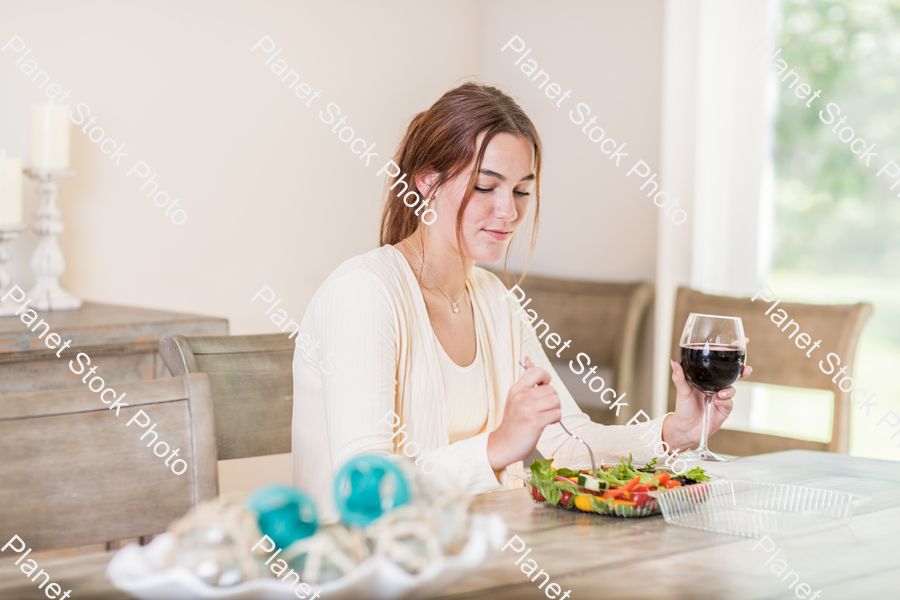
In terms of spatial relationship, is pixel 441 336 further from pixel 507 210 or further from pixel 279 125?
pixel 279 125

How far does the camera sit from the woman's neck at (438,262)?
1.61 m

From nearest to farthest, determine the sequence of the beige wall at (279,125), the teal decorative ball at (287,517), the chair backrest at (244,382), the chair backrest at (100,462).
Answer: the teal decorative ball at (287,517) < the chair backrest at (100,462) < the chair backrest at (244,382) < the beige wall at (279,125)

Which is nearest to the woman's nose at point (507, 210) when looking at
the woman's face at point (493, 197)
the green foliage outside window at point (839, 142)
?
the woman's face at point (493, 197)

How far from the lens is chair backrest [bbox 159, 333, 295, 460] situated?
1.37 m

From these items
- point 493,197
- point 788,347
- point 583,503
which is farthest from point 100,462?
point 788,347

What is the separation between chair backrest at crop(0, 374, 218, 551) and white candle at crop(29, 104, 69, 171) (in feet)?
4.20

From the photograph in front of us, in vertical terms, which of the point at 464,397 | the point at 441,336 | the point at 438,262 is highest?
the point at 438,262

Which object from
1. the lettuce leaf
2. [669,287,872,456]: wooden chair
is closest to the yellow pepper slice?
the lettuce leaf

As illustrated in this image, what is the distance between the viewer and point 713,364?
1.20m

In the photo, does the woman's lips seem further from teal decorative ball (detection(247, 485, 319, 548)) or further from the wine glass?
teal decorative ball (detection(247, 485, 319, 548))

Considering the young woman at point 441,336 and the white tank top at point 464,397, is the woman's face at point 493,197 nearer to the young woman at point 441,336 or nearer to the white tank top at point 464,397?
the young woman at point 441,336

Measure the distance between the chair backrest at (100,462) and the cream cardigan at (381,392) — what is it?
0.23 m

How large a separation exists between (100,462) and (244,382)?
1.40 feet

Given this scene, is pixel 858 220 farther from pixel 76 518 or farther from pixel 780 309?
pixel 76 518
